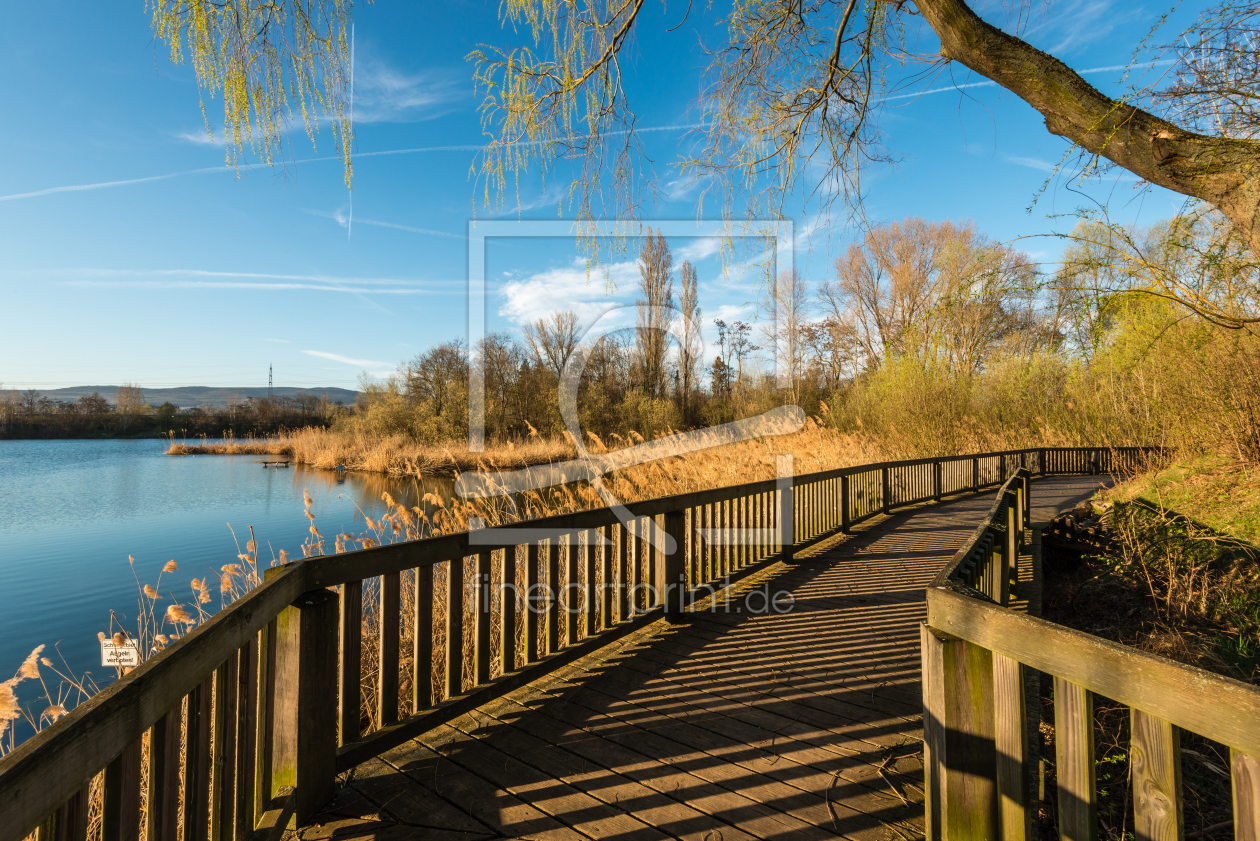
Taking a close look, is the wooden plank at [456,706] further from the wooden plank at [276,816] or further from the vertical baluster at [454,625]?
the wooden plank at [276,816]

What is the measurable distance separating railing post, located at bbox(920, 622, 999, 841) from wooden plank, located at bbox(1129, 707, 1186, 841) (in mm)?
408

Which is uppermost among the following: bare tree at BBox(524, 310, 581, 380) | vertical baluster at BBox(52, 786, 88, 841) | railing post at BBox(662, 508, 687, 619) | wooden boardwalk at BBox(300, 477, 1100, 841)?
bare tree at BBox(524, 310, 581, 380)

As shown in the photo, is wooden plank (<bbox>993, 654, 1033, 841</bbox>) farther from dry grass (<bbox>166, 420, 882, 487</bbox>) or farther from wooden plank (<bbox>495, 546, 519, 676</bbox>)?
dry grass (<bbox>166, 420, 882, 487</bbox>)

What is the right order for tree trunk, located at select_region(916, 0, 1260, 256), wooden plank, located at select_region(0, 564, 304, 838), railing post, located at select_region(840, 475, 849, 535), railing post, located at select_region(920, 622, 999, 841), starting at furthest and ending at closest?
railing post, located at select_region(840, 475, 849, 535) → tree trunk, located at select_region(916, 0, 1260, 256) → railing post, located at select_region(920, 622, 999, 841) → wooden plank, located at select_region(0, 564, 304, 838)

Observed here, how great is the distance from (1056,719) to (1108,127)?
404cm

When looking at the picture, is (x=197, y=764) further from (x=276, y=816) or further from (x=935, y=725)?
(x=935, y=725)

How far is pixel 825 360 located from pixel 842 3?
22.9 meters

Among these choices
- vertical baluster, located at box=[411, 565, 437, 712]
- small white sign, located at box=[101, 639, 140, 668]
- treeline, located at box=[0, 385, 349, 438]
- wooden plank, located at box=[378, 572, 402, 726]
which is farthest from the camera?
treeline, located at box=[0, 385, 349, 438]

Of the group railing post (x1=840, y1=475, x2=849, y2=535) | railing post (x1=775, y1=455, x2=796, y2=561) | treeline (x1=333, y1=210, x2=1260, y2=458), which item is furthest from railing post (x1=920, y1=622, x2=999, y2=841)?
treeline (x1=333, y1=210, x2=1260, y2=458)

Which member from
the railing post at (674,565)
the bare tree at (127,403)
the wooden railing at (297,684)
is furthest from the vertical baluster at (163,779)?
the bare tree at (127,403)

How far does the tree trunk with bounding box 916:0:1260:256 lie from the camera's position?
3.34 m

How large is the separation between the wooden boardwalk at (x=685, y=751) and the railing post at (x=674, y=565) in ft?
0.54

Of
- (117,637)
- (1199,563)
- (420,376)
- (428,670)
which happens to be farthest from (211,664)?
(420,376)

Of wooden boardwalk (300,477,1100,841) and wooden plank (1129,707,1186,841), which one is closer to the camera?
wooden plank (1129,707,1186,841)
